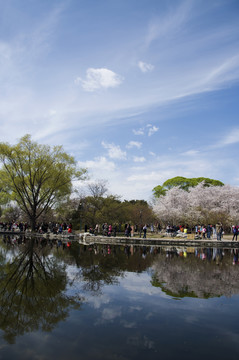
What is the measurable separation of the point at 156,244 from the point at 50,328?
21.3 metres

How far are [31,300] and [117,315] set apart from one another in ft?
7.86

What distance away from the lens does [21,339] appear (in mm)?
5082

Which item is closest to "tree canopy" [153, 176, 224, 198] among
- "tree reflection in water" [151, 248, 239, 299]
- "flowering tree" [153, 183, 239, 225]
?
"flowering tree" [153, 183, 239, 225]

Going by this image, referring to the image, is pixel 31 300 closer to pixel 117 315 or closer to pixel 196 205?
pixel 117 315

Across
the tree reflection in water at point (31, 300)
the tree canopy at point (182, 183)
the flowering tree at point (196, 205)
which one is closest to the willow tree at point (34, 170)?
the flowering tree at point (196, 205)

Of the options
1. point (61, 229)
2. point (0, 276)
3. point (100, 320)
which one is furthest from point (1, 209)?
point (100, 320)

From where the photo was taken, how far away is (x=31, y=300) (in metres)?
7.24

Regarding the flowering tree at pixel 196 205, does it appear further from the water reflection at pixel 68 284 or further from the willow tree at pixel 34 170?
the water reflection at pixel 68 284

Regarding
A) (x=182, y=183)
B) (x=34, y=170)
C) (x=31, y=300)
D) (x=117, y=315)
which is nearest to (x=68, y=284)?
(x=31, y=300)

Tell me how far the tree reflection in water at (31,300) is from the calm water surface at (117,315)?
0.06 ft

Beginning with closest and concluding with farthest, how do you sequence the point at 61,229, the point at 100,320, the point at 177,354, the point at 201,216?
1. the point at 177,354
2. the point at 100,320
3. the point at 61,229
4. the point at 201,216

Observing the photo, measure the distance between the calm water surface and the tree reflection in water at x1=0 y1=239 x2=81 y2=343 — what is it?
19 millimetres

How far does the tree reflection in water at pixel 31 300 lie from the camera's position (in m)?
5.73

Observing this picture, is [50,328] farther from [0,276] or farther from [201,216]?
[201,216]
